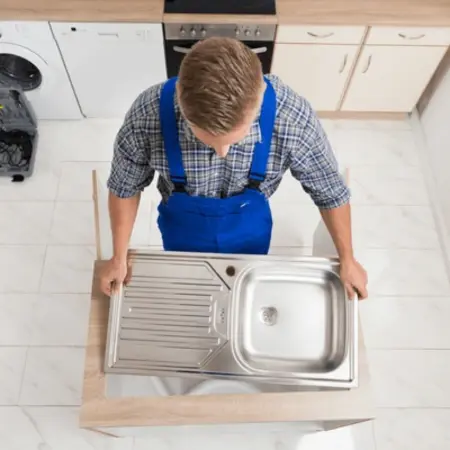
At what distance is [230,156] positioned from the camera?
108 cm

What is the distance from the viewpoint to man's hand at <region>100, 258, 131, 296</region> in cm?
116

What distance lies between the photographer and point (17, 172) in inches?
87.3

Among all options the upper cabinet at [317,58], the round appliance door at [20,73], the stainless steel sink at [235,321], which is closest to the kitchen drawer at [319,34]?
the upper cabinet at [317,58]

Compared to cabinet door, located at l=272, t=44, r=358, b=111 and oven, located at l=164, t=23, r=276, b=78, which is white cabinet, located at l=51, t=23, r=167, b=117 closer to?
oven, located at l=164, t=23, r=276, b=78

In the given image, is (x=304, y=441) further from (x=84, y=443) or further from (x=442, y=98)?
(x=442, y=98)

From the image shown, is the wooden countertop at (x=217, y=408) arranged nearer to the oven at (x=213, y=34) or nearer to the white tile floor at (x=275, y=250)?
the white tile floor at (x=275, y=250)

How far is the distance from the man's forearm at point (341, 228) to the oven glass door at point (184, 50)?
1.05 meters

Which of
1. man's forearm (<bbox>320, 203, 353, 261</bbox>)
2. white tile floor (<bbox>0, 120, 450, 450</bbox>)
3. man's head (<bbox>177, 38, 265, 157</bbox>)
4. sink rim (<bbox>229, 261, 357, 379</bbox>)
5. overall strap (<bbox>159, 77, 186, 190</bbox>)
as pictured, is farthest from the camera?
white tile floor (<bbox>0, 120, 450, 450</bbox>)

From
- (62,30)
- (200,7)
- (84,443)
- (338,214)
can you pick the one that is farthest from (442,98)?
(84,443)

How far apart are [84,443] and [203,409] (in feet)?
2.93

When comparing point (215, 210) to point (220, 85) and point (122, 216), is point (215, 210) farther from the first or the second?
point (220, 85)

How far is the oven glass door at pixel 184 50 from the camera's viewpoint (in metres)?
1.99

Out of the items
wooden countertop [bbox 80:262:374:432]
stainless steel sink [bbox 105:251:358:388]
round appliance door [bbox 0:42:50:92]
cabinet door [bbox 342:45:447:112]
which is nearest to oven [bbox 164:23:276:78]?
cabinet door [bbox 342:45:447:112]

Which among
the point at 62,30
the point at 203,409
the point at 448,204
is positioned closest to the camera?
the point at 203,409
